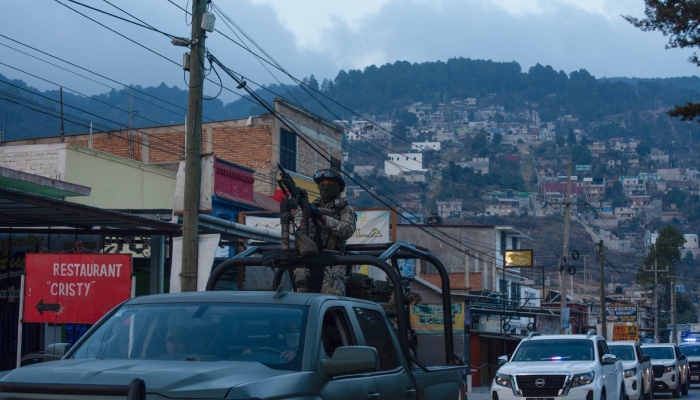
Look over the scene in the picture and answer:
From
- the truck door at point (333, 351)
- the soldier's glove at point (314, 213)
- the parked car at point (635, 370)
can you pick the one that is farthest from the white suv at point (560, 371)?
the truck door at point (333, 351)

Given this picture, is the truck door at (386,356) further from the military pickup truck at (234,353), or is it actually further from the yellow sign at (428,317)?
the yellow sign at (428,317)

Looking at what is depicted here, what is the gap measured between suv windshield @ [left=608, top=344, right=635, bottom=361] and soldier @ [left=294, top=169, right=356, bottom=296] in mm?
14492

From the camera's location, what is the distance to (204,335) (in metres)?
6.15

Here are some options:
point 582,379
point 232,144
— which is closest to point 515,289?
point 232,144

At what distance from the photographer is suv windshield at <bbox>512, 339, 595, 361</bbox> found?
1730 cm

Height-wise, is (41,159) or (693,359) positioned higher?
(41,159)

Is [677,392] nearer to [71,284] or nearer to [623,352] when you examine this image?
[623,352]

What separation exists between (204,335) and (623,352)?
1752cm

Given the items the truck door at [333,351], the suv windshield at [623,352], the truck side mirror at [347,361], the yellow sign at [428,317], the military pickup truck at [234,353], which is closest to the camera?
the military pickup truck at [234,353]

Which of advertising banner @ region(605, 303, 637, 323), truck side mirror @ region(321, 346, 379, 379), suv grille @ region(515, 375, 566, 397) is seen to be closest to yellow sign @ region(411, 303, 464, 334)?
suv grille @ region(515, 375, 566, 397)

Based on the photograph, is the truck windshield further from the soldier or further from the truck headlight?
the truck headlight

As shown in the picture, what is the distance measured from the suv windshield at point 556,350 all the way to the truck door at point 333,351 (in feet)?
37.4

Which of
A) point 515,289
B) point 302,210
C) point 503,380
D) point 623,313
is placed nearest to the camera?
point 302,210

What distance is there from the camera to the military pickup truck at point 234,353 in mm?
5105
